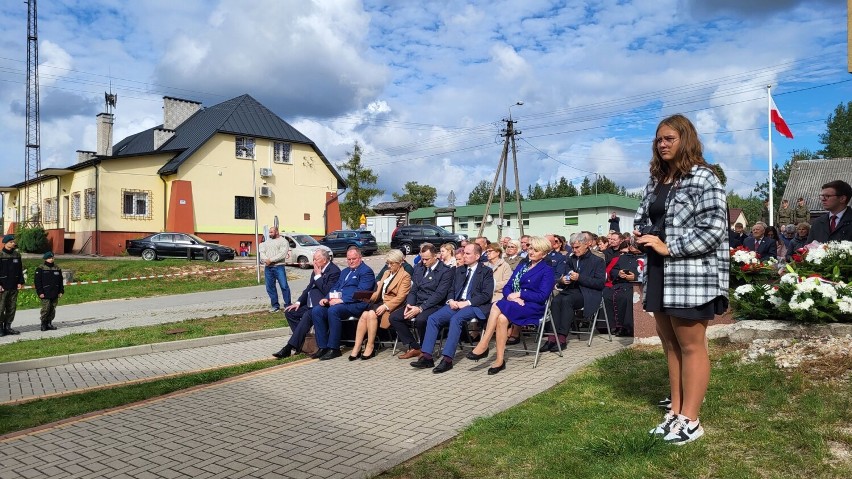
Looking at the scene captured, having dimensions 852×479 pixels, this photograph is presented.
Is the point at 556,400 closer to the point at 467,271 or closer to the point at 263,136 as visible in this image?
the point at 467,271

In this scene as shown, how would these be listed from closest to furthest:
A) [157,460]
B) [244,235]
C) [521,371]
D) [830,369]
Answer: [157,460]
[830,369]
[521,371]
[244,235]

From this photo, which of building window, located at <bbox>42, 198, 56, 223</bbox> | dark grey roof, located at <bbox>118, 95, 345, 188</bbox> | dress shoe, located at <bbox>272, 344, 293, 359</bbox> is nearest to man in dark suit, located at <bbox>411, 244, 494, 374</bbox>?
dress shoe, located at <bbox>272, 344, 293, 359</bbox>

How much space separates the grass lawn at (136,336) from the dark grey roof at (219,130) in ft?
82.2

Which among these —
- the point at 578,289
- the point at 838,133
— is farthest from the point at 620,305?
the point at 838,133

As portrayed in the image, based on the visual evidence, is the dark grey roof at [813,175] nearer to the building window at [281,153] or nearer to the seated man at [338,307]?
the building window at [281,153]

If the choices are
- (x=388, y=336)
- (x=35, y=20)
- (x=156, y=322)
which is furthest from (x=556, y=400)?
(x=35, y=20)

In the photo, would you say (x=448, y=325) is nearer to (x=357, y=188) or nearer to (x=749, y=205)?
(x=357, y=188)

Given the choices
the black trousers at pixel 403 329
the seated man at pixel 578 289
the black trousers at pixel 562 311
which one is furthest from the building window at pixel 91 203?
the black trousers at pixel 562 311

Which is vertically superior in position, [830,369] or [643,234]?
[643,234]

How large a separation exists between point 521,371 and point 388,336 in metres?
2.64

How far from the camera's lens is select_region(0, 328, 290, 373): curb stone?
8891 mm

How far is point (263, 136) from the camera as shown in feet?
128

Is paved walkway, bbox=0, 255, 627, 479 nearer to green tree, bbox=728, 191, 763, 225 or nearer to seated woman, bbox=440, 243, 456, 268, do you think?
seated woman, bbox=440, 243, 456, 268

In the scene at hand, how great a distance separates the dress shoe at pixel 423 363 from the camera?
24.8ft
